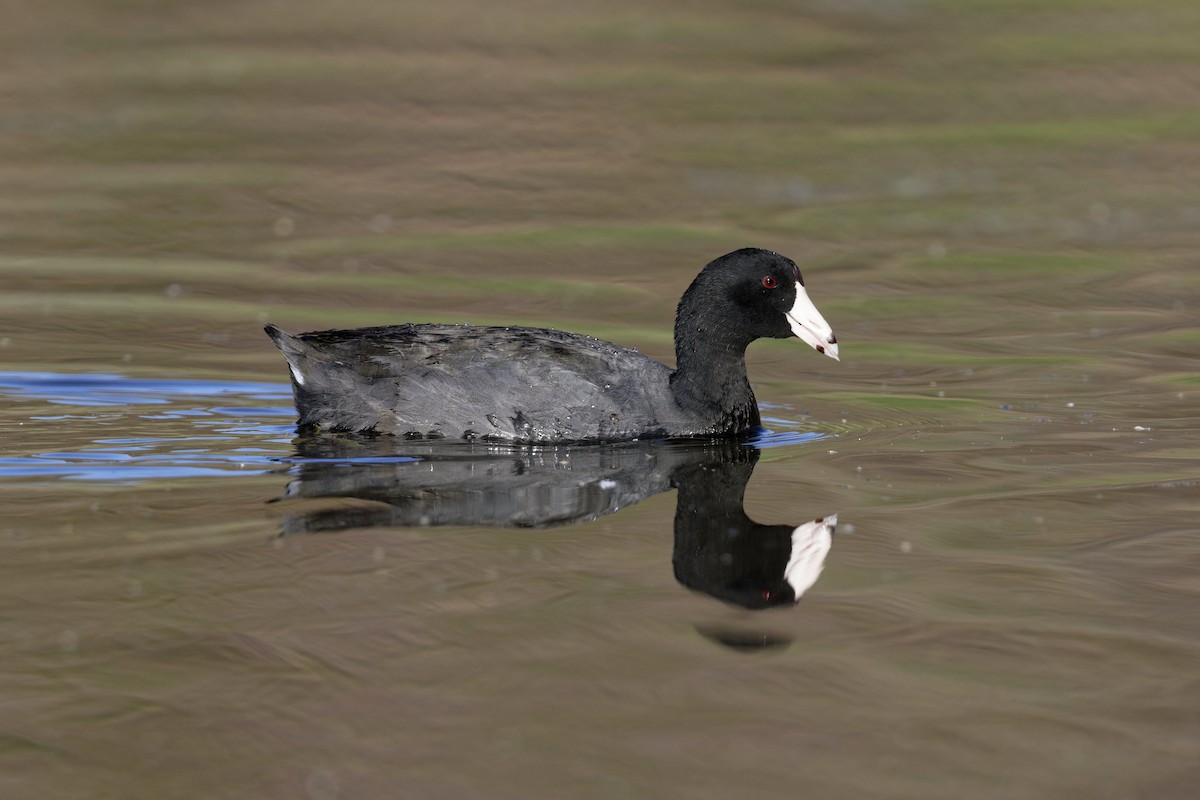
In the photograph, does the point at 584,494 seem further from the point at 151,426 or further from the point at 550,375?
the point at 151,426

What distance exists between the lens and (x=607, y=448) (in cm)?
855

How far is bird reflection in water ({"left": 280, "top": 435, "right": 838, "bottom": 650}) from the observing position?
6188 millimetres

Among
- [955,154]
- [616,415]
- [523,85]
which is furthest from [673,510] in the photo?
[523,85]

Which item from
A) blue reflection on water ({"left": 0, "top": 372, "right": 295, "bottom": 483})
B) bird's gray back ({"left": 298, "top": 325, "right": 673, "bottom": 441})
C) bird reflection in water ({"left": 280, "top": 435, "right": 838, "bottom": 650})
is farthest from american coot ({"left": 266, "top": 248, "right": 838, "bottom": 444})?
blue reflection on water ({"left": 0, "top": 372, "right": 295, "bottom": 483})

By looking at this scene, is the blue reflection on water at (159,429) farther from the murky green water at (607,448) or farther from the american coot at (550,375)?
the american coot at (550,375)

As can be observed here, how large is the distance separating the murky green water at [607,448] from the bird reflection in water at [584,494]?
0.04m

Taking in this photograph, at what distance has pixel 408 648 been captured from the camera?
5.20 metres

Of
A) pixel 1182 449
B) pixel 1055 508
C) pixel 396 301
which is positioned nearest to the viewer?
pixel 1055 508

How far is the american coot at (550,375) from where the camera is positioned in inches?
340

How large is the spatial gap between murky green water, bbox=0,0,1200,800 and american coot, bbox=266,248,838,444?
0.28 meters

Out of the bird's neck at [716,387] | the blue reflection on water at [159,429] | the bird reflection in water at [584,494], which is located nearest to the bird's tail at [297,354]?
the blue reflection on water at [159,429]

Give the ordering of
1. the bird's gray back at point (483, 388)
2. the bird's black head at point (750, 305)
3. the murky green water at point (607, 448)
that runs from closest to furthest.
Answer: the murky green water at point (607, 448), the bird's gray back at point (483, 388), the bird's black head at point (750, 305)

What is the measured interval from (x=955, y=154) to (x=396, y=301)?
717cm

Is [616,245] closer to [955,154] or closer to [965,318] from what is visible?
[965,318]
